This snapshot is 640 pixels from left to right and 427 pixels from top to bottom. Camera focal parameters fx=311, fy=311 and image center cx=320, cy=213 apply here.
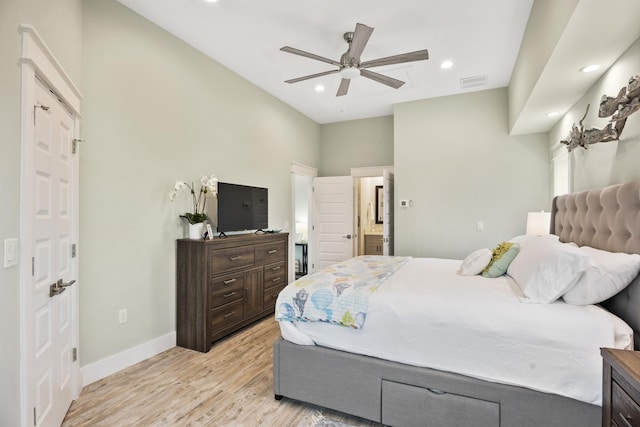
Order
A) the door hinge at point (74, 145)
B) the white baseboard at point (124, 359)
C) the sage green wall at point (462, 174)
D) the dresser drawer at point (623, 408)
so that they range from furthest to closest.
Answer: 1. the sage green wall at point (462, 174)
2. the white baseboard at point (124, 359)
3. the door hinge at point (74, 145)
4. the dresser drawer at point (623, 408)

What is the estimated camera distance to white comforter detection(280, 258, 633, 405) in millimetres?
1493

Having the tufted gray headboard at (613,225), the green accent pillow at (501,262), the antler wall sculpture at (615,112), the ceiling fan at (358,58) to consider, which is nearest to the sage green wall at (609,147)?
the antler wall sculpture at (615,112)

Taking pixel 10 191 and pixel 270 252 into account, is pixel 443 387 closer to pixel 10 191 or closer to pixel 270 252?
pixel 10 191

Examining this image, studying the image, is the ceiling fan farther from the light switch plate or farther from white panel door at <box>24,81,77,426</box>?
the light switch plate

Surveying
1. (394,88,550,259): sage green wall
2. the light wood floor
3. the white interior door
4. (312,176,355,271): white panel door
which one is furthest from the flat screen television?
(394,88,550,259): sage green wall

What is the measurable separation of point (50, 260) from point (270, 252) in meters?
2.33

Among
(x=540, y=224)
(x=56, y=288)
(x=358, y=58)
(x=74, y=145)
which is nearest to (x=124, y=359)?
(x=56, y=288)

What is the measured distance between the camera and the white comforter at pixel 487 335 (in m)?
1.49

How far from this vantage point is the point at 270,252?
154 inches

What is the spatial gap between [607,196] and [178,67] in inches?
148

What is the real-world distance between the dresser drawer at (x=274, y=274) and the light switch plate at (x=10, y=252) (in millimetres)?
2566

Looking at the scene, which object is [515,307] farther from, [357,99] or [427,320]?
[357,99]

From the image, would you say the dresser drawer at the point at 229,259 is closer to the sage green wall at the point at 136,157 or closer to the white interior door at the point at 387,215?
the sage green wall at the point at 136,157

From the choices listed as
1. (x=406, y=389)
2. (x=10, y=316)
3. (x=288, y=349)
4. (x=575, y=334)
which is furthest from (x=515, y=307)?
(x=10, y=316)
